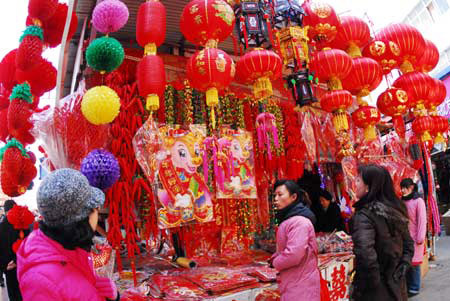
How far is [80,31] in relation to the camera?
11.4ft

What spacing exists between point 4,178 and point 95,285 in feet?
4.18

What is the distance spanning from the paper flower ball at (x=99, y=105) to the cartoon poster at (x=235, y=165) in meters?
1.40

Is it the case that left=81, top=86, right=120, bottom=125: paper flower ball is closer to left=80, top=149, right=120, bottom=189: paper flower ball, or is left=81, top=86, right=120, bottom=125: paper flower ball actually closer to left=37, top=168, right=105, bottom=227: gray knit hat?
left=80, top=149, right=120, bottom=189: paper flower ball

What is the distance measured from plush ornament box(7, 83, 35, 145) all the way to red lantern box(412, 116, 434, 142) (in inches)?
194

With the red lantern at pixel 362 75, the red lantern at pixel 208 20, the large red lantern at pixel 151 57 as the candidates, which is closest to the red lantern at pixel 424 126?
the red lantern at pixel 362 75

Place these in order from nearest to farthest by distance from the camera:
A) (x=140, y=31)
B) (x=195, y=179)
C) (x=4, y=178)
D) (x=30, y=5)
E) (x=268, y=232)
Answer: (x=4, y=178), (x=30, y=5), (x=140, y=31), (x=195, y=179), (x=268, y=232)

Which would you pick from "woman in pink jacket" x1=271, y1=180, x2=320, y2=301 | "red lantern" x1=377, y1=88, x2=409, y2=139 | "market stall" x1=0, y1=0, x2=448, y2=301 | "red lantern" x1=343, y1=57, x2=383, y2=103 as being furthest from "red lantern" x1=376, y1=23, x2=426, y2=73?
"woman in pink jacket" x1=271, y1=180, x2=320, y2=301

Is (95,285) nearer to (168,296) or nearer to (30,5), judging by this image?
(168,296)

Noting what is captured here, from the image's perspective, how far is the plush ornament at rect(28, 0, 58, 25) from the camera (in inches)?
91.0

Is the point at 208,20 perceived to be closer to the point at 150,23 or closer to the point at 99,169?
the point at 150,23

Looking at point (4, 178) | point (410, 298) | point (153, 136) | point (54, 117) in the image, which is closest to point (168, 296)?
point (153, 136)

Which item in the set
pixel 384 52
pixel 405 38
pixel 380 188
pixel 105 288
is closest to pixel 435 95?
pixel 405 38

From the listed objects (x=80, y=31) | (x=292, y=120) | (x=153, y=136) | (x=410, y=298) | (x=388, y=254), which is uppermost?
(x=80, y=31)

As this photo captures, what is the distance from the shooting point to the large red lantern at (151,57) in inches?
96.8
